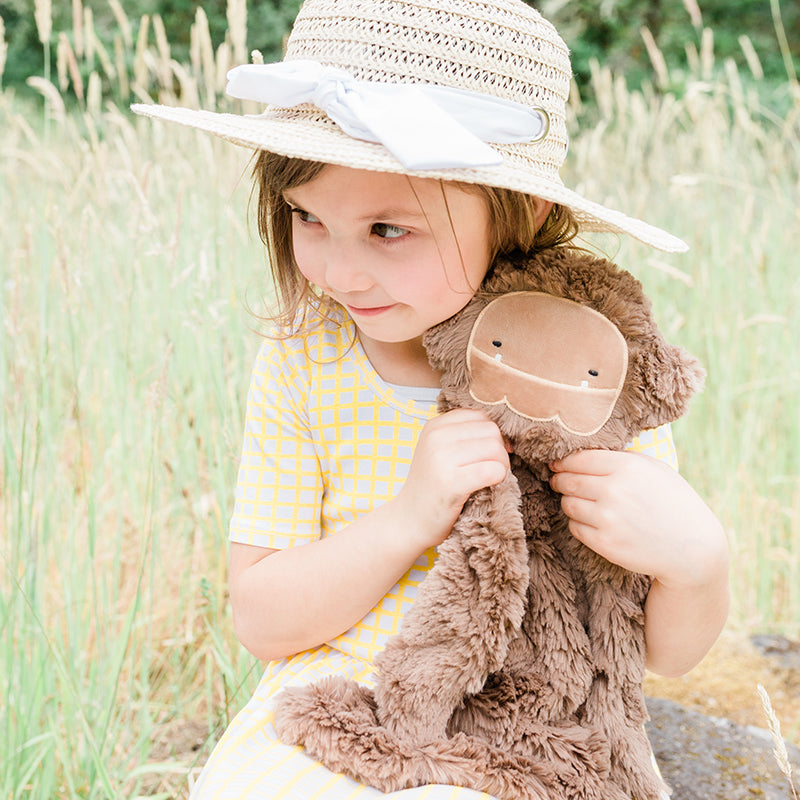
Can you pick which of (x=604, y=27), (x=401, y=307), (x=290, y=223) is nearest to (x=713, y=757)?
(x=401, y=307)

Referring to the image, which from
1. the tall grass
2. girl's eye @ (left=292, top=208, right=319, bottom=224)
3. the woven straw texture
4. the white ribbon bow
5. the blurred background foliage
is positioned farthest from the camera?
the blurred background foliage

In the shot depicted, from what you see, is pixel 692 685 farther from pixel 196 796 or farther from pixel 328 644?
pixel 196 796

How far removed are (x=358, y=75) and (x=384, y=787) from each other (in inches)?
28.0

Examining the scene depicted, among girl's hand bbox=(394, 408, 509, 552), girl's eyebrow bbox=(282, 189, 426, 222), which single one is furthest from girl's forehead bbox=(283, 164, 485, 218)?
girl's hand bbox=(394, 408, 509, 552)

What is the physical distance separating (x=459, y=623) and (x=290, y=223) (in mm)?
589

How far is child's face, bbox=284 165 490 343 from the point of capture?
2.93 ft

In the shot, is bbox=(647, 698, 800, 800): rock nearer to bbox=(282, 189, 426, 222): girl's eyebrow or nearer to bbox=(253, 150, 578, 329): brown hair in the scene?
bbox=(253, 150, 578, 329): brown hair

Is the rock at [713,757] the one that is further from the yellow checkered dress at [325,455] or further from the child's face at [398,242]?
the child's face at [398,242]

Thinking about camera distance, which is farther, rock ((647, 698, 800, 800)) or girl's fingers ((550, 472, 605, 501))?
rock ((647, 698, 800, 800))

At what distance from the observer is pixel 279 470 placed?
1083 mm

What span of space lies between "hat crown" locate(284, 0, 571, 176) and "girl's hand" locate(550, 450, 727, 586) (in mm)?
334

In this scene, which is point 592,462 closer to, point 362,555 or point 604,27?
point 362,555

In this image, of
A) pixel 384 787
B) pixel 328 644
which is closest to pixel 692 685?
pixel 328 644

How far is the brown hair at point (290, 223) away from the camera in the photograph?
37.4 inches
